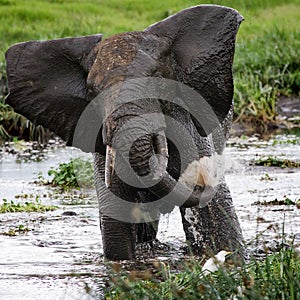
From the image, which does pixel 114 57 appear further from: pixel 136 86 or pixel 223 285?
A: pixel 223 285

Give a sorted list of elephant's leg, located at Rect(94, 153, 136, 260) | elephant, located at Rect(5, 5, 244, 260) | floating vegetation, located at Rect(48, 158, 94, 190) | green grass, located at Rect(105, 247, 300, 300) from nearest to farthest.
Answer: green grass, located at Rect(105, 247, 300, 300) → elephant, located at Rect(5, 5, 244, 260) → elephant's leg, located at Rect(94, 153, 136, 260) → floating vegetation, located at Rect(48, 158, 94, 190)

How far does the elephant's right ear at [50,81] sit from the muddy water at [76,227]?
985mm

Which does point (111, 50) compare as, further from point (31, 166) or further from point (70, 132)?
point (31, 166)

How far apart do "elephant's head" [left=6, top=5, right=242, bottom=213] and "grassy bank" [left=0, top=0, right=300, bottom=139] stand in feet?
5.48

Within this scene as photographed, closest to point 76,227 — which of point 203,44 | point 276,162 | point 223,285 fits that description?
point 203,44

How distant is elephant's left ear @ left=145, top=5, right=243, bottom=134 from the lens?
7.10 meters

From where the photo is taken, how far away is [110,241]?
726cm

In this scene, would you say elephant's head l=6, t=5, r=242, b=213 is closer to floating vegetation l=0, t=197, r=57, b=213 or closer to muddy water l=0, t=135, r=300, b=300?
muddy water l=0, t=135, r=300, b=300

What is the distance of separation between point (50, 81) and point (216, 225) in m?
1.58

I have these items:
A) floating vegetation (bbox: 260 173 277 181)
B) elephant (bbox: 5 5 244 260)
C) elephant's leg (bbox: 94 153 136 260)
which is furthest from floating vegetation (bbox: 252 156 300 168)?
elephant's leg (bbox: 94 153 136 260)

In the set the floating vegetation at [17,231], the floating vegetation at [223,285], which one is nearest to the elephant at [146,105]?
the floating vegetation at [223,285]

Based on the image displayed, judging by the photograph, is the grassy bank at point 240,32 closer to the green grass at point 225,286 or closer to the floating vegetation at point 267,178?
the floating vegetation at point 267,178

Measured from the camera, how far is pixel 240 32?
2634 cm

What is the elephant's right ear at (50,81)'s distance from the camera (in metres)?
7.32
